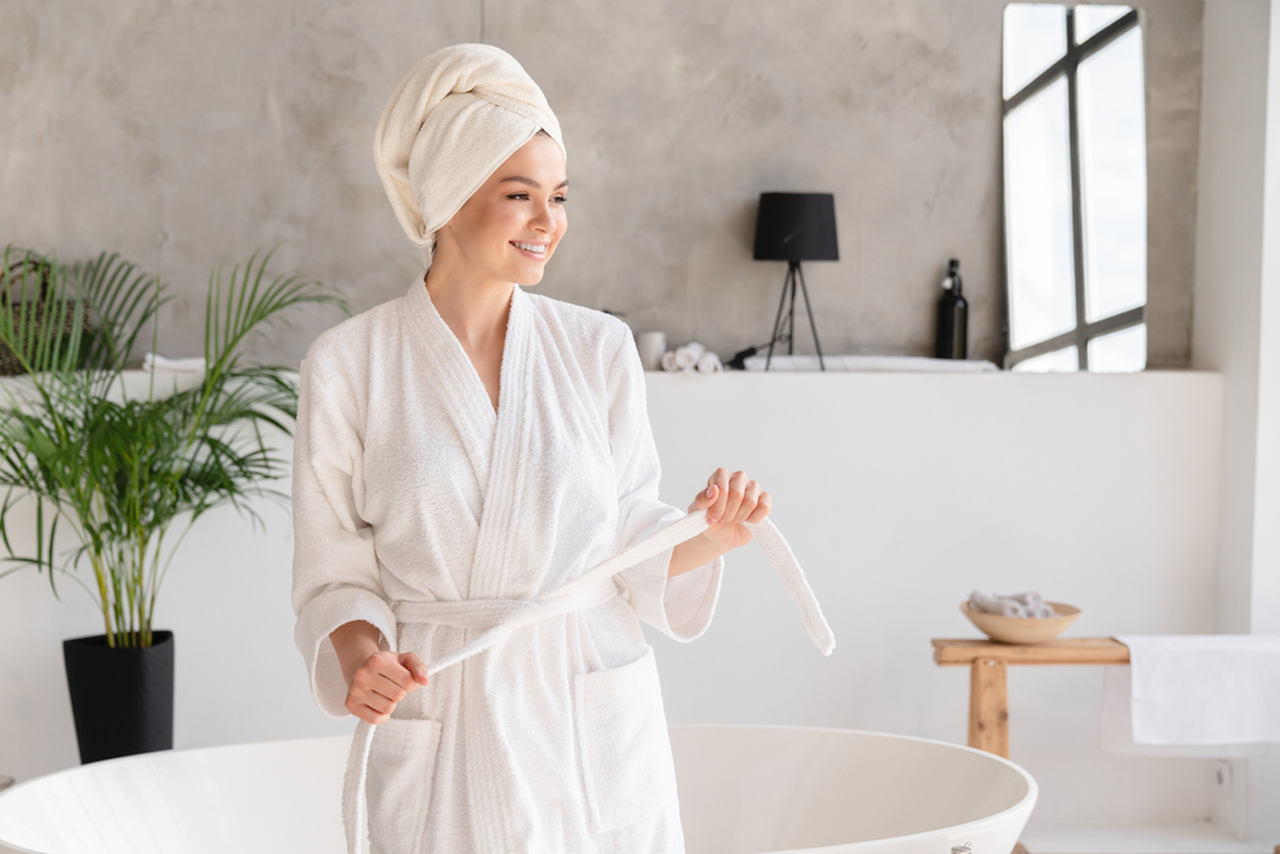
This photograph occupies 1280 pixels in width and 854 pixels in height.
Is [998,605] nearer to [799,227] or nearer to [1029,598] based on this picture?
[1029,598]

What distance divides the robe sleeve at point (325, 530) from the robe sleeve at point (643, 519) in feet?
0.98

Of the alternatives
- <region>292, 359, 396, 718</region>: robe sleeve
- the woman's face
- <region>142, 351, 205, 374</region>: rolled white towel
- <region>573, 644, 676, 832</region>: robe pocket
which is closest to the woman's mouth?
the woman's face

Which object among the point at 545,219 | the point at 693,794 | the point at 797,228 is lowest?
the point at 693,794

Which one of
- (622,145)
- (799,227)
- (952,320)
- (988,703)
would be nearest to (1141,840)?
(988,703)

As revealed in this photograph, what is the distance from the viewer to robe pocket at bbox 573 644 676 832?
1464mm

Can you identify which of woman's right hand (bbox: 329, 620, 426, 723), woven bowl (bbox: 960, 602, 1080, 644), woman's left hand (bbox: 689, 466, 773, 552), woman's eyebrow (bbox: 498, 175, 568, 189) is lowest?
woven bowl (bbox: 960, 602, 1080, 644)

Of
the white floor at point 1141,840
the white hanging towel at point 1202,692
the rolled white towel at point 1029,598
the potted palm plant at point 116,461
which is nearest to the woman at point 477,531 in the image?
the potted palm plant at point 116,461

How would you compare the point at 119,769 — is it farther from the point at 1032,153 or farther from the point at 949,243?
the point at 1032,153

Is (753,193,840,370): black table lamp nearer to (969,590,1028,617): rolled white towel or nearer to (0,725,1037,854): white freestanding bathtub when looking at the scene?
(969,590,1028,617): rolled white towel

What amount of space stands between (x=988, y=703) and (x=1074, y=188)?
5.31 feet

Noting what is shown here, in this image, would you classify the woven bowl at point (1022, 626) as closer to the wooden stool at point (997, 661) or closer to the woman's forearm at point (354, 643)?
the wooden stool at point (997, 661)

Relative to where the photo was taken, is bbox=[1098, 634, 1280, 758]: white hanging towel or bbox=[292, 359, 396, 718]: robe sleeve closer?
bbox=[292, 359, 396, 718]: robe sleeve

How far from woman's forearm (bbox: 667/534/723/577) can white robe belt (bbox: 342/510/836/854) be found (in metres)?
0.06

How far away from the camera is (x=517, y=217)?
4.76ft
